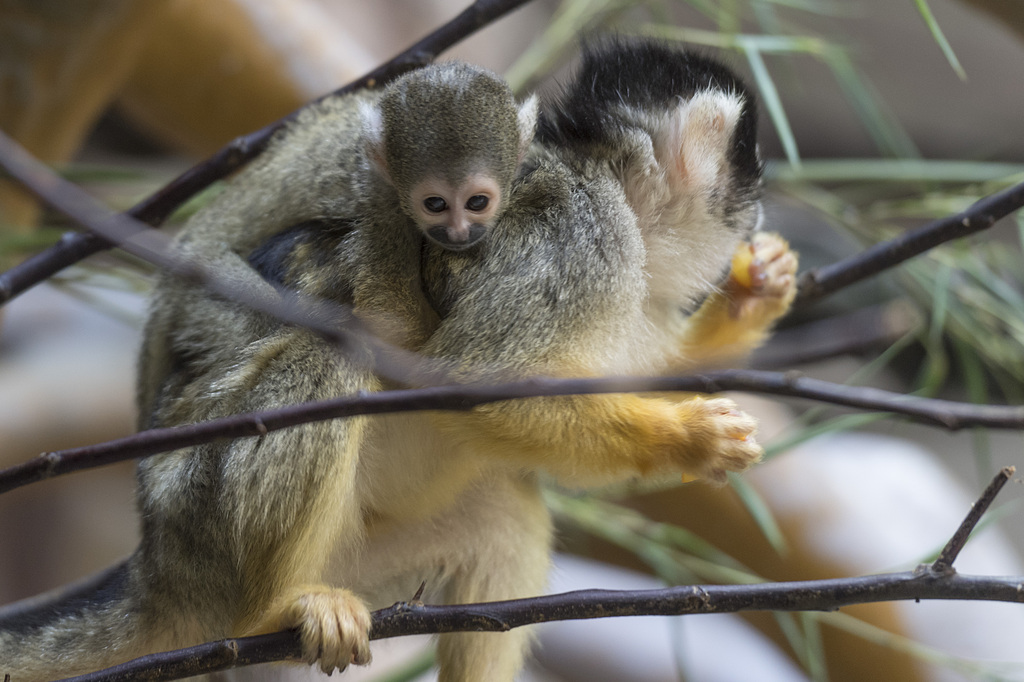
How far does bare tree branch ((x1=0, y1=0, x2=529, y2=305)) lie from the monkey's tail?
628 millimetres

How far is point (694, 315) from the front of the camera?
7.16 ft

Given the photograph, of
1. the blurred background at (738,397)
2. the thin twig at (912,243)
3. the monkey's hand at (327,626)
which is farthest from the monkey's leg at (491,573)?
the thin twig at (912,243)

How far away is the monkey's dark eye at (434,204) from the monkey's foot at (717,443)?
585 millimetres

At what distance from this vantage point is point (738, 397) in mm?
3666

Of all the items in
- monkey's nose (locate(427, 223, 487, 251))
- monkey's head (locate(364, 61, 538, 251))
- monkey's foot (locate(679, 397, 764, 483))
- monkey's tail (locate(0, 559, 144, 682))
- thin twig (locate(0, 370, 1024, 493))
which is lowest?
monkey's tail (locate(0, 559, 144, 682))

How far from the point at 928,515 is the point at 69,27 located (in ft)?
12.0

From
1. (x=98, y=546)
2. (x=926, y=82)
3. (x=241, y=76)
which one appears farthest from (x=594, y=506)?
(x=926, y=82)

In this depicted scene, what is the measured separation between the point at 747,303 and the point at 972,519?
1.05 m

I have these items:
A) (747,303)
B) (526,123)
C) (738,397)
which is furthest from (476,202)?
(738,397)

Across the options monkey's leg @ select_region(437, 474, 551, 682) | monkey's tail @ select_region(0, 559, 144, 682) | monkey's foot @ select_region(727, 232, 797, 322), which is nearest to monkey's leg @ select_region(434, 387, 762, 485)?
monkey's leg @ select_region(437, 474, 551, 682)

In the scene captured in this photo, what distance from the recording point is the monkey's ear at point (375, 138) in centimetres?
158

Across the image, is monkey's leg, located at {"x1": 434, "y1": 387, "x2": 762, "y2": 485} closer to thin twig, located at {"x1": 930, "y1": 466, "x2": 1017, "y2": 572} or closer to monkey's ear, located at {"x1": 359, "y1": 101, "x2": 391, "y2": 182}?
thin twig, located at {"x1": 930, "y1": 466, "x2": 1017, "y2": 572}

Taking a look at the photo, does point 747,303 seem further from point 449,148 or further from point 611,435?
point 449,148

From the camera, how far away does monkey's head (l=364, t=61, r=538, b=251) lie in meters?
1.51
